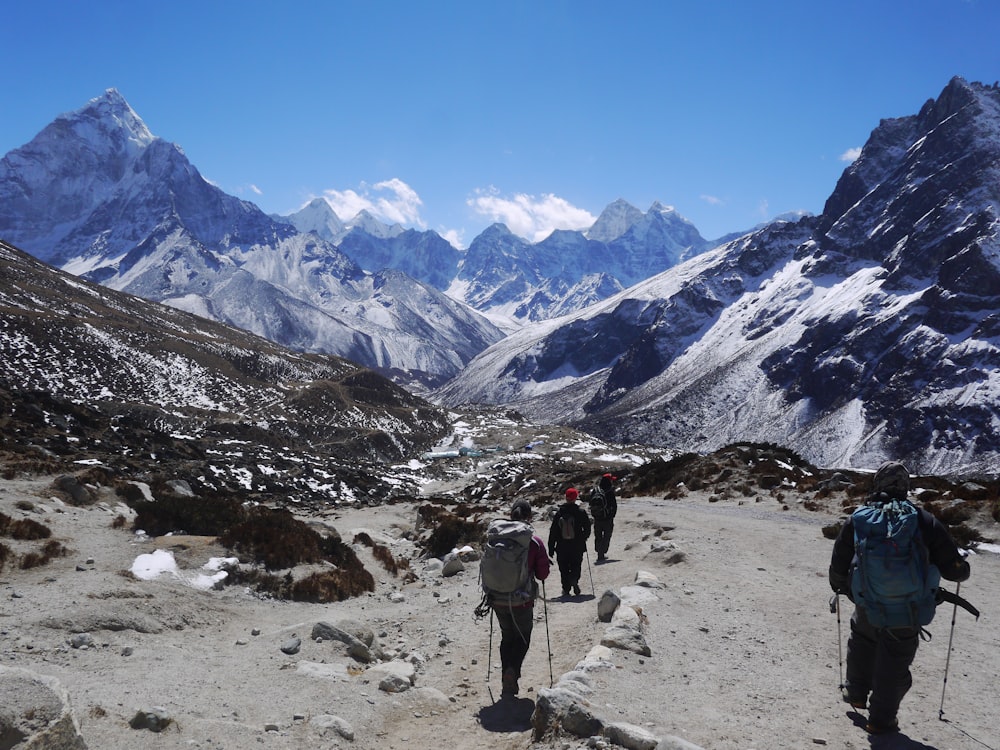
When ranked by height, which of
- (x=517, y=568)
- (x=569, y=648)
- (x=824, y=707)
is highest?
(x=517, y=568)

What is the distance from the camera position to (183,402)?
103 m

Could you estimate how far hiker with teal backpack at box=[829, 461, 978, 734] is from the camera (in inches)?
271

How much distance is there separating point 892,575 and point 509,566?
185 inches

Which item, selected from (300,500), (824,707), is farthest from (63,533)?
(300,500)

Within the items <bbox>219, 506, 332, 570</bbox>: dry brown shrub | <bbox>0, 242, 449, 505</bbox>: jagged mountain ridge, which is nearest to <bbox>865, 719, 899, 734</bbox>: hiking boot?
<bbox>219, 506, 332, 570</bbox>: dry brown shrub

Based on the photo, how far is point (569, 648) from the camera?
1077 centimetres

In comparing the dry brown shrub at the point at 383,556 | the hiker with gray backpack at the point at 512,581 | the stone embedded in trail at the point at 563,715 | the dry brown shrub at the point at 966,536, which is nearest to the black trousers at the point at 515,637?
the hiker with gray backpack at the point at 512,581

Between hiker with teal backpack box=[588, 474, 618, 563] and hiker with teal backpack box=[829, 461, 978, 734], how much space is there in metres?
10.9

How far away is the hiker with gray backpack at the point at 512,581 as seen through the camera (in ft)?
30.3

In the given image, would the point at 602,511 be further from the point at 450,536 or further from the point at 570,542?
the point at 450,536

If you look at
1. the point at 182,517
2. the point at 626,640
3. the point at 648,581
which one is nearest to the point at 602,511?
the point at 648,581

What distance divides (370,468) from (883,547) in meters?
80.4

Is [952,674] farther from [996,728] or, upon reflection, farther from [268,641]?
[268,641]

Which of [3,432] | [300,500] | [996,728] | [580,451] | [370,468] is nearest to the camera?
[996,728]
